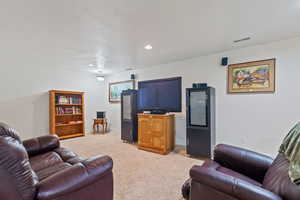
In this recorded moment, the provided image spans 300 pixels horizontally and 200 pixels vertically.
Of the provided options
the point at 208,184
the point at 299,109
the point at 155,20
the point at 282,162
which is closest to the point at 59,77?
the point at 155,20

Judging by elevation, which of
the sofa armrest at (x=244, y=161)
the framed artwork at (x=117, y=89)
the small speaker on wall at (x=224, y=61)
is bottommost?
the sofa armrest at (x=244, y=161)

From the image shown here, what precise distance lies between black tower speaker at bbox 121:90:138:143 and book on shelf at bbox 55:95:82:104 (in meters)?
1.91

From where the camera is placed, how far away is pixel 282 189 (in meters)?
0.99

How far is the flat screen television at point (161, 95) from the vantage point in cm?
384

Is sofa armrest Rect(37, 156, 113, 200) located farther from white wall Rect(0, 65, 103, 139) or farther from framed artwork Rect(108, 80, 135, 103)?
white wall Rect(0, 65, 103, 139)

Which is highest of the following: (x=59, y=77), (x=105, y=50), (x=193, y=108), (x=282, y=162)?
(x=105, y=50)

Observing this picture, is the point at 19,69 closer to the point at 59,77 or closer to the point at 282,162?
the point at 59,77

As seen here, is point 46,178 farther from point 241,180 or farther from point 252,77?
point 252,77

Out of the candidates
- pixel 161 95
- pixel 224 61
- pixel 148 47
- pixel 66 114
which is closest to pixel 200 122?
pixel 161 95

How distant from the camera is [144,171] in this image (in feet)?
8.08

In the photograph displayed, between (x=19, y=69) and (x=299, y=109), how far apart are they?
639 cm

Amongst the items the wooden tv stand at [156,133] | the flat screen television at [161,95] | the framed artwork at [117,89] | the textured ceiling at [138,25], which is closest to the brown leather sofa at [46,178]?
the textured ceiling at [138,25]

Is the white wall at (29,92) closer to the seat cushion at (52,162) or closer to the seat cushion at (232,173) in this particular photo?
the seat cushion at (52,162)

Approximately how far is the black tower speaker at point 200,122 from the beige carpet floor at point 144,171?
0.87ft
